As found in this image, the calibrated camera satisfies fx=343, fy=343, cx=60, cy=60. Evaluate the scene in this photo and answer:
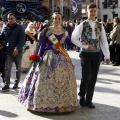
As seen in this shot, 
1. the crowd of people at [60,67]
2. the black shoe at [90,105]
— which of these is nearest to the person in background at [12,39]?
the crowd of people at [60,67]

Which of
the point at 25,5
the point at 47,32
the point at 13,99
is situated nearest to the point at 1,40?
the point at 13,99

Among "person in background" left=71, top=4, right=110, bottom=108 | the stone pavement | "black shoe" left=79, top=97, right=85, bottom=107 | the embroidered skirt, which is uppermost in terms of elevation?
"person in background" left=71, top=4, right=110, bottom=108

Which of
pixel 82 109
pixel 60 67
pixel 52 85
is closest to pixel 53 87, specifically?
pixel 52 85

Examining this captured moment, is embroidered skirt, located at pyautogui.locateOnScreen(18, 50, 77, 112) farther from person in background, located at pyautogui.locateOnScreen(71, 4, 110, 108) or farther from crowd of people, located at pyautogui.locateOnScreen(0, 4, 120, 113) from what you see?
person in background, located at pyautogui.locateOnScreen(71, 4, 110, 108)

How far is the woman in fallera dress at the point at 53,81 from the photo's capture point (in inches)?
209

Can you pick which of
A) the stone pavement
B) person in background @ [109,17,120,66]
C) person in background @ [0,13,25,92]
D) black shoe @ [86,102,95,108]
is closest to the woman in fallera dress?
the stone pavement

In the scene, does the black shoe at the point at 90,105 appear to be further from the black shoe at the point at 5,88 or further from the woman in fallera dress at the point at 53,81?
the black shoe at the point at 5,88

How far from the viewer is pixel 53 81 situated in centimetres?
534

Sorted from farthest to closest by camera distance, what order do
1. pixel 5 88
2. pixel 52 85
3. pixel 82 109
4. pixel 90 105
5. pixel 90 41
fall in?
pixel 5 88 → pixel 90 105 → pixel 82 109 → pixel 90 41 → pixel 52 85

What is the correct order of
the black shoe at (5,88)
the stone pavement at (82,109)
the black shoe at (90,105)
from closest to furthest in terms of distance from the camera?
1. the stone pavement at (82,109)
2. the black shoe at (90,105)
3. the black shoe at (5,88)

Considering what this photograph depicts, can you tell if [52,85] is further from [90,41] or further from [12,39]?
[12,39]

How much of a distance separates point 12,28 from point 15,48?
1.41 feet

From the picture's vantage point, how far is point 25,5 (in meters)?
32.7

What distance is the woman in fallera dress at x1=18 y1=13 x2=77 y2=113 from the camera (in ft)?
17.4
